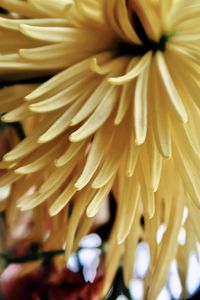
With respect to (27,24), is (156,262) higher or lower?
lower

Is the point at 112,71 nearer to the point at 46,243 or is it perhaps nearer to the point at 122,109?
the point at 122,109

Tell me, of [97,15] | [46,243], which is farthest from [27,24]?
[46,243]

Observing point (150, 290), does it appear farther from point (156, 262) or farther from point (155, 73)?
point (155, 73)

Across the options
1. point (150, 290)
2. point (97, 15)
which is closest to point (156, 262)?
point (150, 290)
